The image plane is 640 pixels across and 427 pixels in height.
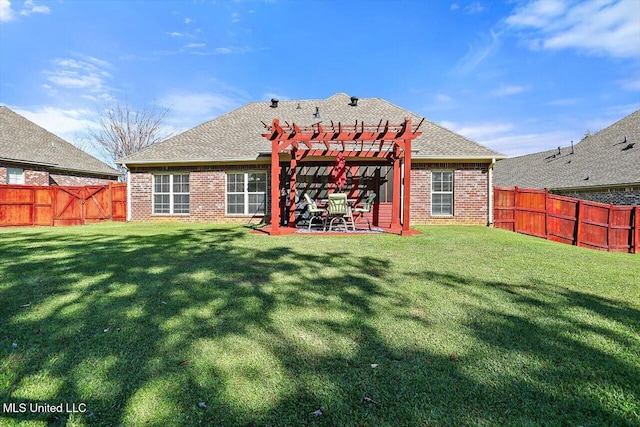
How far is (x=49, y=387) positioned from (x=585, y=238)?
43.9 ft

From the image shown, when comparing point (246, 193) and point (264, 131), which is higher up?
point (264, 131)

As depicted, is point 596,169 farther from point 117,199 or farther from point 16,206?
point 16,206

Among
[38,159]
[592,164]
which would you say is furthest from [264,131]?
[592,164]

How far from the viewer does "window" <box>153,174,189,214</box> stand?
1272cm

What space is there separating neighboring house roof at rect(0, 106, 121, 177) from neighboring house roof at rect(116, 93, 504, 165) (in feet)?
20.2

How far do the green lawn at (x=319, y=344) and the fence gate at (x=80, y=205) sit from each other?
30.5ft

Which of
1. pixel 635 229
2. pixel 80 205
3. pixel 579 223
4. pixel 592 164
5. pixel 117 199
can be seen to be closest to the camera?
pixel 579 223

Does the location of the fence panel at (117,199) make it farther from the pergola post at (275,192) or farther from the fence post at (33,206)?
the pergola post at (275,192)

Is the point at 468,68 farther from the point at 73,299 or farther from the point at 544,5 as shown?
the point at 73,299

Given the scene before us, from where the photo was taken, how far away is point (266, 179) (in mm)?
12266

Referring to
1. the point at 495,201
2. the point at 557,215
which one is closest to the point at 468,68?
the point at 495,201

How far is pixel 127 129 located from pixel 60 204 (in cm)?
2187

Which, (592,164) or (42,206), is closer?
(42,206)

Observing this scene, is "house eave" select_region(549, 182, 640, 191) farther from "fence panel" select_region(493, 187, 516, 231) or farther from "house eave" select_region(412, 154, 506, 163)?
"house eave" select_region(412, 154, 506, 163)
